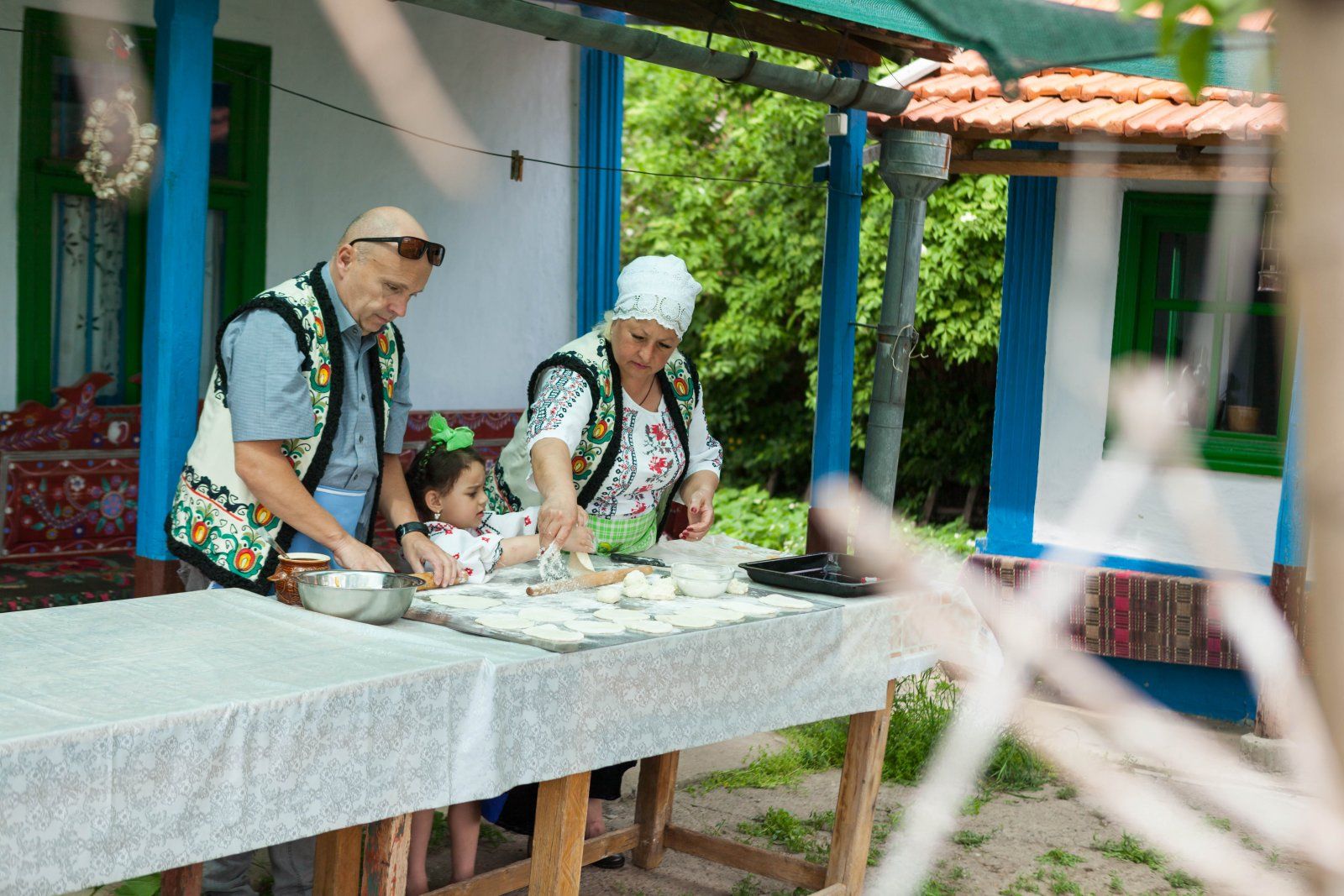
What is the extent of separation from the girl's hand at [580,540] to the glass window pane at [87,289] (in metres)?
3.02

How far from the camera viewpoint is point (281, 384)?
3.24 metres

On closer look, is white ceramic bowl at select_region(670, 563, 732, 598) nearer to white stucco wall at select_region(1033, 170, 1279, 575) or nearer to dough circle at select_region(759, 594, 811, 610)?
dough circle at select_region(759, 594, 811, 610)

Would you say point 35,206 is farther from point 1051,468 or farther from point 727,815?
point 1051,468

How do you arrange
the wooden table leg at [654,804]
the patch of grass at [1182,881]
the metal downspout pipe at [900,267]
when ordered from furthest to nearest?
the metal downspout pipe at [900,267] → the patch of grass at [1182,881] → the wooden table leg at [654,804]

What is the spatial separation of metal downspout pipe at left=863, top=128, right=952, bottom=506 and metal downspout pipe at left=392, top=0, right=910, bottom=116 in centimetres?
49

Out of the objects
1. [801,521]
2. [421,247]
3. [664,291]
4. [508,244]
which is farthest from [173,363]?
[801,521]

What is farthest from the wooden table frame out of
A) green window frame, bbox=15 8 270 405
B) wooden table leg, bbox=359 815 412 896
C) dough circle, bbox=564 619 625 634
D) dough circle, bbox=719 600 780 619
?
green window frame, bbox=15 8 270 405

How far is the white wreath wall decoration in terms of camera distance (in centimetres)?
529

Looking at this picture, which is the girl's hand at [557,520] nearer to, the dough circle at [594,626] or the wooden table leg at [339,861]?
the dough circle at [594,626]

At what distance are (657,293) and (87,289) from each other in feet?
10.1

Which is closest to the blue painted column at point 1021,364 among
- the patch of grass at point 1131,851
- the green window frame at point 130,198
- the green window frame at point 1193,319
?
the green window frame at point 1193,319

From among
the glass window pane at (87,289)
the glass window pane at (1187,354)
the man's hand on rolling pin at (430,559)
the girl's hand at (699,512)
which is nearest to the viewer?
the man's hand on rolling pin at (430,559)

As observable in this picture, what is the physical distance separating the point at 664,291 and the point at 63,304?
122 inches

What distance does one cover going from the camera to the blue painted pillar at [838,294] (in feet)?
21.6
